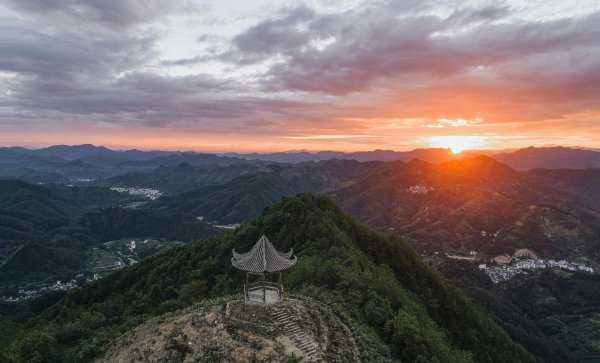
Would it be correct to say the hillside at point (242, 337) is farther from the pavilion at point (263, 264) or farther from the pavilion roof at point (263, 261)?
the pavilion roof at point (263, 261)

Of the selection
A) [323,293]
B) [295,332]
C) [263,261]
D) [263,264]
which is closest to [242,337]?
[295,332]

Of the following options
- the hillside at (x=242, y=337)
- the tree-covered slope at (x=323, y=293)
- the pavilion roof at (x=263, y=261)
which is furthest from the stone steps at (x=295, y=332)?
the tree-covered slope at (x=323, y=293)

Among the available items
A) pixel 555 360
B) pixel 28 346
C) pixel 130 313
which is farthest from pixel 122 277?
pixel 555 360

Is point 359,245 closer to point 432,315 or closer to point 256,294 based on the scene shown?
point 432,315

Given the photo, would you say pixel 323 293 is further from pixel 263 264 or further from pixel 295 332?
pixel 263 264

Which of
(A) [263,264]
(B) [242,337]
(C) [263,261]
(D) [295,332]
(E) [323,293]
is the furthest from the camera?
(E) [323,293]

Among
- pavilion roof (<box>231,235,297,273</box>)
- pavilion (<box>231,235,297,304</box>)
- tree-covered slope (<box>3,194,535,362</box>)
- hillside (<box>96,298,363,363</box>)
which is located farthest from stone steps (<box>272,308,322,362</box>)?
tree-covered slope (<box>3,194,535,362</box>)
